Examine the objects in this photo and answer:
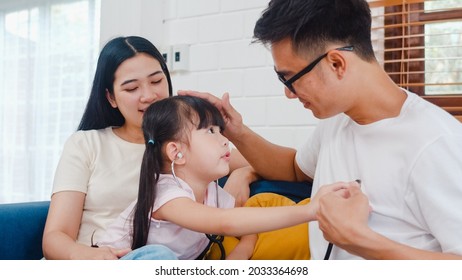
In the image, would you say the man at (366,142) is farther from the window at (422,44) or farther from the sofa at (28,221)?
the window at (422,44)

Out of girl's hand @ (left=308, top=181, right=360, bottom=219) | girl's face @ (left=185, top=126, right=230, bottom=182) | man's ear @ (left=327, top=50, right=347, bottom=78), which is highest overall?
man's ear @ (left=327, top=50, right=347, bottom=78)

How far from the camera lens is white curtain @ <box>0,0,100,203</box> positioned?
153 inches

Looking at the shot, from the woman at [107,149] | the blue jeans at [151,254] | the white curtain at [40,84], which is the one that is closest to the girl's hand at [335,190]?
the blue jeans at [151,254]

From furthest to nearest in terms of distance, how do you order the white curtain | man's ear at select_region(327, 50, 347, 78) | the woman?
the white curtain
the woman
man's ear at select_region(327, 50, 347, 78)

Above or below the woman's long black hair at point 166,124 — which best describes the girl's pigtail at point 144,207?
below

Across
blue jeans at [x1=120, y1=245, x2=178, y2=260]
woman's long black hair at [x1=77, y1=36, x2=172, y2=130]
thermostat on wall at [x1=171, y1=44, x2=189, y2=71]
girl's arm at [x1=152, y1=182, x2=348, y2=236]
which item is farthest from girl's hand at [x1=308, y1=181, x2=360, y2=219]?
thermostat on wall at [x1=171, y1=44, x2=189, y2=71]

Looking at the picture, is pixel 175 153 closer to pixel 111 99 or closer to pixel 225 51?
pixel 111 99

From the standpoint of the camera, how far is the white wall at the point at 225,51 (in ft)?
7.46

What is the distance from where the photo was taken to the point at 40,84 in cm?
404

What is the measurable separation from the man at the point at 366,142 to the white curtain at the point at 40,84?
283 cm

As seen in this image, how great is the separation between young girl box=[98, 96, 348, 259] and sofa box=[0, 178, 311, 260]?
23 centimetres

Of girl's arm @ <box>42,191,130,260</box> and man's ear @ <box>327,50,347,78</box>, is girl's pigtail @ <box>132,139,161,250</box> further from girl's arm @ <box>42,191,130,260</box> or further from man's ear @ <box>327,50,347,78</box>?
man's ear @ <box>327,50,347,78</box>

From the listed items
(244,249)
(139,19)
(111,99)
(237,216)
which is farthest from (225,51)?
(237,216)
